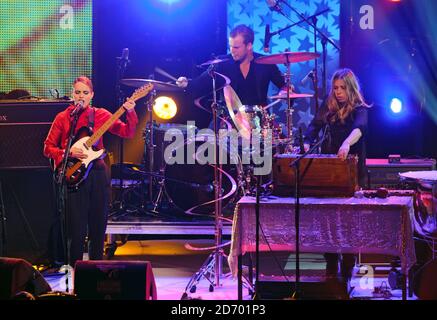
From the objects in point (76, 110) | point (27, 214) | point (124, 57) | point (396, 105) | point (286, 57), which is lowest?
point (27, 214)

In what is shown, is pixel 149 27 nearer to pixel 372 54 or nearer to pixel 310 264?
pixel 372 54

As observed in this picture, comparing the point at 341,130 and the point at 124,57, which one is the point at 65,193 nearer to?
the point at 124,57

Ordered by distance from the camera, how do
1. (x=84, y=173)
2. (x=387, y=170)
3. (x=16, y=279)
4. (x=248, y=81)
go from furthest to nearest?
(x=387, y=170) → (x=248, y=81) → (x=84, y=173) → (x=16, y=279)

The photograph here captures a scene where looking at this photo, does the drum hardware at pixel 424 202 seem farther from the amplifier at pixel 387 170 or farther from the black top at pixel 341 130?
the amplifier at pixel 387 170

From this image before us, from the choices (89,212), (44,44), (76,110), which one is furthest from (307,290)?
(44,44)

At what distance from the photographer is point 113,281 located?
5.07m

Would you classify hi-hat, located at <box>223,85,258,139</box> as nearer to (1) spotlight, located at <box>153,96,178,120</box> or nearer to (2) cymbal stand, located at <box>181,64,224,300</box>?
(2) cymbal stand, located at <box>181,64,224,300</box>

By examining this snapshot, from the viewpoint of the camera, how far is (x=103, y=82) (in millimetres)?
10375

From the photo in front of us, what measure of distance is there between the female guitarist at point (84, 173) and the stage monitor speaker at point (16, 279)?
2.05 m

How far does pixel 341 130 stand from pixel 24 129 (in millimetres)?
3617

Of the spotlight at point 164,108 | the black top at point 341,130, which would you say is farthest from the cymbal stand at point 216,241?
the spotlight at point 164,108

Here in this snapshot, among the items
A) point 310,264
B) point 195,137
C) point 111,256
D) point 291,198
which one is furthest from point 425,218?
point 111,256

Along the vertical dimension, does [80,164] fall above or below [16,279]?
above

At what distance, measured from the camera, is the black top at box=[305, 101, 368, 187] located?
20.6ft
